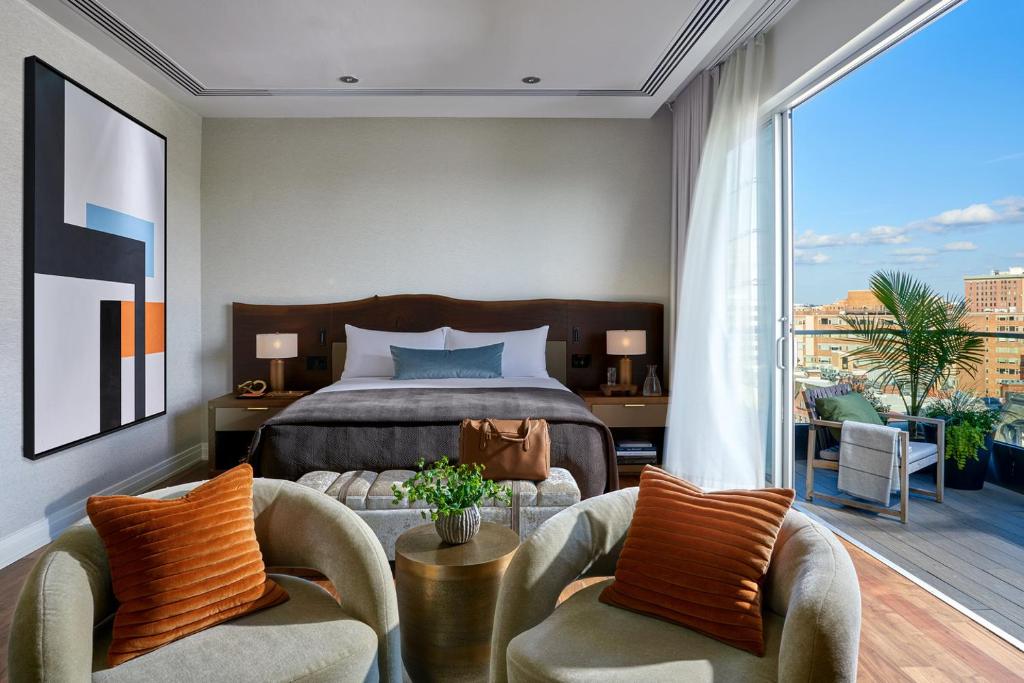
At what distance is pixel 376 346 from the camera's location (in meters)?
4.59

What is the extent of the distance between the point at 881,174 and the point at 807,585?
12.8ft

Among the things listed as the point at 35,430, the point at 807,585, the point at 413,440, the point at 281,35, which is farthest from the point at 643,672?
the point at 281,35

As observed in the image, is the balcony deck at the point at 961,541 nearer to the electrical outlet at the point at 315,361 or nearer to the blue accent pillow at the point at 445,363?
the blue accent pillow at the point at 445,363

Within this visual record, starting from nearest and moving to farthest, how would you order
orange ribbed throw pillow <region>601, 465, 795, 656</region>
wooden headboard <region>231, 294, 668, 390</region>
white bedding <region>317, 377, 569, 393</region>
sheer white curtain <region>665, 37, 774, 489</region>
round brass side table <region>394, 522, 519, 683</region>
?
orange ribbed throw pillow <region>601, 465, 795, 656</region> < round brass side table <region>394, 522, 519, 683</region> < sheer white curtain <region>665, 37, 774, 489</region> < white bedding <region>317, 377, 569, 393</region> < wooden headboard <region>231, 294, 668, 390</region>

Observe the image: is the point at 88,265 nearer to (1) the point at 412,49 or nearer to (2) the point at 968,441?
(1) the point at 412,49

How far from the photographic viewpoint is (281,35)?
342 centimetres

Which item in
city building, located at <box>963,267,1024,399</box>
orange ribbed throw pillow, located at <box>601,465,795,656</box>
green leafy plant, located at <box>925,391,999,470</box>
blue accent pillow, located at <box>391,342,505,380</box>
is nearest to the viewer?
orange ribbed throw pillow, located at <box>601,465,795,656</box>

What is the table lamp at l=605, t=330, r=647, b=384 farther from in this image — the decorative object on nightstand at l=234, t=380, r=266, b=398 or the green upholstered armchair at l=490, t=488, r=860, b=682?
the green upholstered armchair at l=490, t=488, r=860, b=682

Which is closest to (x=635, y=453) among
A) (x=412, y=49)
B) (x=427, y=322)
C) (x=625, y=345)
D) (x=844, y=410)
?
(x=625, y=345)

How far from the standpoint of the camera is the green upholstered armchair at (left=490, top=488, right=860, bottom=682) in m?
1.24

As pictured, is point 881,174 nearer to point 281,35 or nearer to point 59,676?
point 281,35

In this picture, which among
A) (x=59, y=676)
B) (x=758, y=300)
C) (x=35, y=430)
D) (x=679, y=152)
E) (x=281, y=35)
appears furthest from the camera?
(x=679, y=152)

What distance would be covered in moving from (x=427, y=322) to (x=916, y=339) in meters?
3.25

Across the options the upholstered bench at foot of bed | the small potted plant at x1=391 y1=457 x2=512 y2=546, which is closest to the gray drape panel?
the upholstered bench at foot of bed
